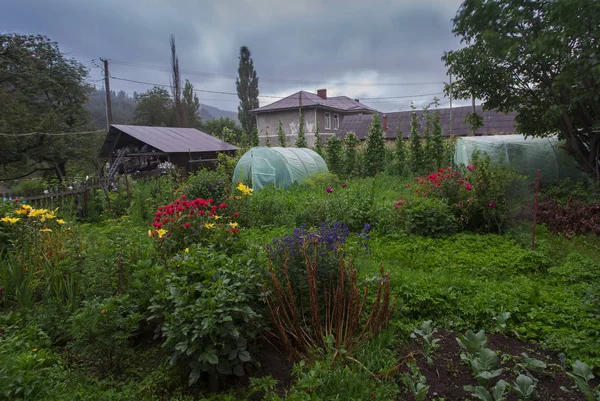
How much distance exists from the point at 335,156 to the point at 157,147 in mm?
8193

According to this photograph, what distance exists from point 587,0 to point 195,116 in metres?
46.6

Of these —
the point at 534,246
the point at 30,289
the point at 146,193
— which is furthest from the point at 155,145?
the point at 534,246

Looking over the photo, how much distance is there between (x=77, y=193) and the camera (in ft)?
27.2

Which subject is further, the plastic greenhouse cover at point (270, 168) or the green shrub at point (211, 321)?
the plastic greenhouse cover at point (270, 168)

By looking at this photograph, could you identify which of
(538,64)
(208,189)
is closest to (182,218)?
(208,189)

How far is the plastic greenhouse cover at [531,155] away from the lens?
10.3m

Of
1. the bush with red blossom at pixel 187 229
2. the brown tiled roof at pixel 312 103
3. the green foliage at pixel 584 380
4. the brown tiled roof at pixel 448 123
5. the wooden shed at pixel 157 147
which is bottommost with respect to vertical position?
the green foliage at pixel 584 380

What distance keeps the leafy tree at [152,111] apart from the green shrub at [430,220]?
41400mm

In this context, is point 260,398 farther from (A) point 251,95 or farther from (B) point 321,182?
(A) point 251,95

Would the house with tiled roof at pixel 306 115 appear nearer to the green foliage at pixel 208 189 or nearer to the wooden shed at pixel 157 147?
the wooden shed at pixel 157 147

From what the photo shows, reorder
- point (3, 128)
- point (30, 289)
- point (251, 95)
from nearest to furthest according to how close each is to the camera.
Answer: point (30, 289), point (3, 128), point (251, 95)

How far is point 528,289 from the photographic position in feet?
11.9

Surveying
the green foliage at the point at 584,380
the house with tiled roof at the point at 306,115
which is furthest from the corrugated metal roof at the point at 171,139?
the green foliage at the point at 584,380

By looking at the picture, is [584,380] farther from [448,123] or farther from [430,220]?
[448,123]
